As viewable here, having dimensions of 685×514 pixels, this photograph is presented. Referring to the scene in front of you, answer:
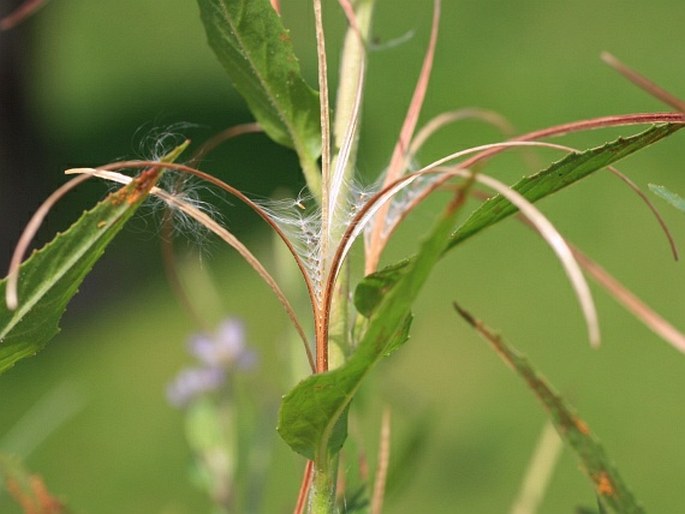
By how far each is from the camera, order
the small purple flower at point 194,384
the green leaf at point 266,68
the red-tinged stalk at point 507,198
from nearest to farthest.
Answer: the red-tinged stalk at point 507,198 < the green leaf at point 266,68 < the small purple flower at point 194,384

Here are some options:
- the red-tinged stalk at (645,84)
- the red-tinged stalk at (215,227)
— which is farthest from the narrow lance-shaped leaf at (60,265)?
the red-tinged stalk at (645,84)

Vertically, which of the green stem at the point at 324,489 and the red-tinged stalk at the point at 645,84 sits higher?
the red-tinged stalk at the point at 645,84

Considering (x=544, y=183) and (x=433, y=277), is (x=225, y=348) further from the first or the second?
(x=433, y=277)

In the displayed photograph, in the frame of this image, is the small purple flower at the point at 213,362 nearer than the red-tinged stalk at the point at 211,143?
No

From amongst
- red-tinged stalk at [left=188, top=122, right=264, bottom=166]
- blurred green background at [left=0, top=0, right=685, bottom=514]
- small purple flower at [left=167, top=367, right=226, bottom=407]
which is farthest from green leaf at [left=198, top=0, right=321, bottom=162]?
blurred green background at [left=0, top=0, right=685, bottom=514]

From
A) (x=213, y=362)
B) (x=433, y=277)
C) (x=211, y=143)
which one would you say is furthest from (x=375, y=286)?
(x=433, y=277)

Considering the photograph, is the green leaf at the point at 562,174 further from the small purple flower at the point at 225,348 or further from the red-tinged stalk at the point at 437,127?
the small purple flower at the point at 225,348

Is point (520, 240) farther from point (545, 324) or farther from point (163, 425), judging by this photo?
point (163, 425)

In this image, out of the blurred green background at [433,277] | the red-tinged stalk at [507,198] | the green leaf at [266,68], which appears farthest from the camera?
the blurred green background at [433,277]
